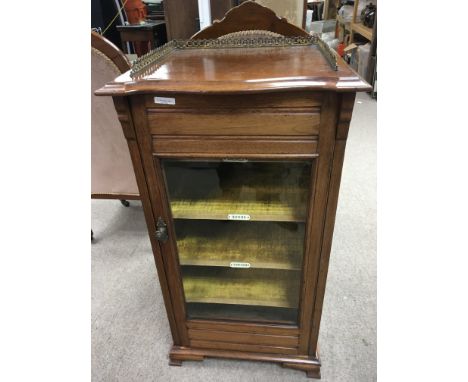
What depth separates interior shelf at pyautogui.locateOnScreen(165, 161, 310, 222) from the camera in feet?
2.60

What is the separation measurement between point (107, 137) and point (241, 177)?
740 mm

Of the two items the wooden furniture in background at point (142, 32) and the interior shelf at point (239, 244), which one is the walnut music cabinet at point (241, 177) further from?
the wooden furniture in background at point (142, 32)

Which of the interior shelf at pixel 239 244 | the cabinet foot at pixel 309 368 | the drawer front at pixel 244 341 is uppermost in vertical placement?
the interior shelf at pixel 239 244

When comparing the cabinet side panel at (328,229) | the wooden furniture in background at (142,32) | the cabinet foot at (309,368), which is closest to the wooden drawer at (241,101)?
the cabinet side panel at (328,229)

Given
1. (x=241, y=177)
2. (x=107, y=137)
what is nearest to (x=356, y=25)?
(x=107, y=137)

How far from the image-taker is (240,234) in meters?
0.99

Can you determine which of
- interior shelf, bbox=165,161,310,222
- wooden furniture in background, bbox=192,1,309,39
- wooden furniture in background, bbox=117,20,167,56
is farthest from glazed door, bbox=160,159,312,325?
wooden furniture in background, bbox=117,20,167,56

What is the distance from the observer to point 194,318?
3.29 ft

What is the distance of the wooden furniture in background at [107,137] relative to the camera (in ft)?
3.66

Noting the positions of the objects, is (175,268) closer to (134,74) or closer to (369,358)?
(134,74)

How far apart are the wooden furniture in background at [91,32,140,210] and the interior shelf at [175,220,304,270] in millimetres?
592

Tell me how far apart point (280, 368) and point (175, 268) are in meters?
0.54

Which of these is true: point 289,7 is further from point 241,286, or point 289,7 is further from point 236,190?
point 241,286

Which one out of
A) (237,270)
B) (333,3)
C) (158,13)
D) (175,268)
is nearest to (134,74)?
(175,268)
